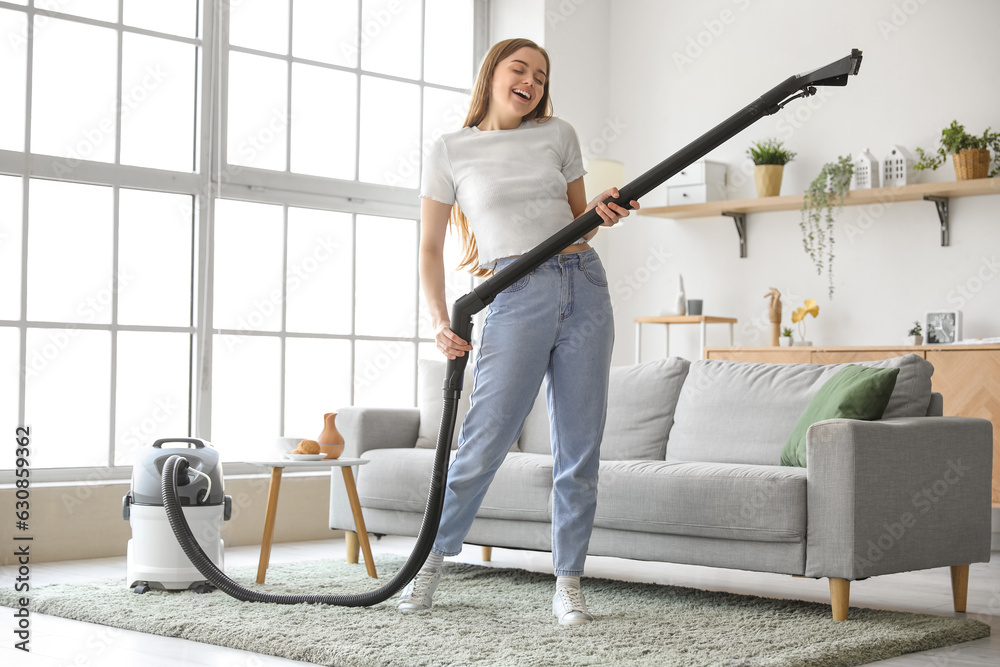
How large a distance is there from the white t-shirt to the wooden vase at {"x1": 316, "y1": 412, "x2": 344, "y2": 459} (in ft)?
3.50

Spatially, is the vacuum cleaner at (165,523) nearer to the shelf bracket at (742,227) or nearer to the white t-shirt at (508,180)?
the white t-shirt at (508,180)

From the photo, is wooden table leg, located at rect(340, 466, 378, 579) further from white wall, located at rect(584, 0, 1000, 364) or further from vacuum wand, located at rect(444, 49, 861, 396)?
white wall, located at rect(584, 0, 1000, 364)

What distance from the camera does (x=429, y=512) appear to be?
2.57 metres

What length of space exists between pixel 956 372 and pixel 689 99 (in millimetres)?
2093

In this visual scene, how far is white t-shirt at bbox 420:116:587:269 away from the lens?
2.58m

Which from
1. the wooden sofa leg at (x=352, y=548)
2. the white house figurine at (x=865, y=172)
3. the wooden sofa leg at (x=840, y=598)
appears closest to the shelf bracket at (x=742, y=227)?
the white house figurine at (x=865, y=172)

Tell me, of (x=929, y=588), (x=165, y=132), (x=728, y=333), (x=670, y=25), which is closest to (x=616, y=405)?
(x=929, y=588)

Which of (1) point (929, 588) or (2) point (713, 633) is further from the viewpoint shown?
(1) point (929, 588)

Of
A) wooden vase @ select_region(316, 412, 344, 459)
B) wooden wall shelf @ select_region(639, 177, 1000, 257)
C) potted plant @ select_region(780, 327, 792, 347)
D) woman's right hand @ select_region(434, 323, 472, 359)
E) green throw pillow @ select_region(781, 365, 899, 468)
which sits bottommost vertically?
wooden vase @ select_region(316, 412, 344, 459)

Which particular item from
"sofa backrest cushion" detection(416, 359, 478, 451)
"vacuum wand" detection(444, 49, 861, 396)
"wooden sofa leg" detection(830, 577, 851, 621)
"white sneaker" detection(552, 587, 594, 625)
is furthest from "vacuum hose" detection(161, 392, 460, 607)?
"sofa backrest cushion" detection(416, 359, 478, 451)

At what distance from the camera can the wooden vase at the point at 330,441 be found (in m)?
3.46

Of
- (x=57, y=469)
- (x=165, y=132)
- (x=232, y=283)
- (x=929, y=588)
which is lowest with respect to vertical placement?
(x=929, y=588)

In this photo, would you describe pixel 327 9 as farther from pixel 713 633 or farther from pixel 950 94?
pixel 713 633

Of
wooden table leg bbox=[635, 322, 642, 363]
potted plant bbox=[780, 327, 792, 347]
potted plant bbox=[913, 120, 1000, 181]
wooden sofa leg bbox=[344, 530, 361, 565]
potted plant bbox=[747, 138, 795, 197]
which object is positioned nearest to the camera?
wooden sofa leg bbox=[344, 530, 361, 565]
